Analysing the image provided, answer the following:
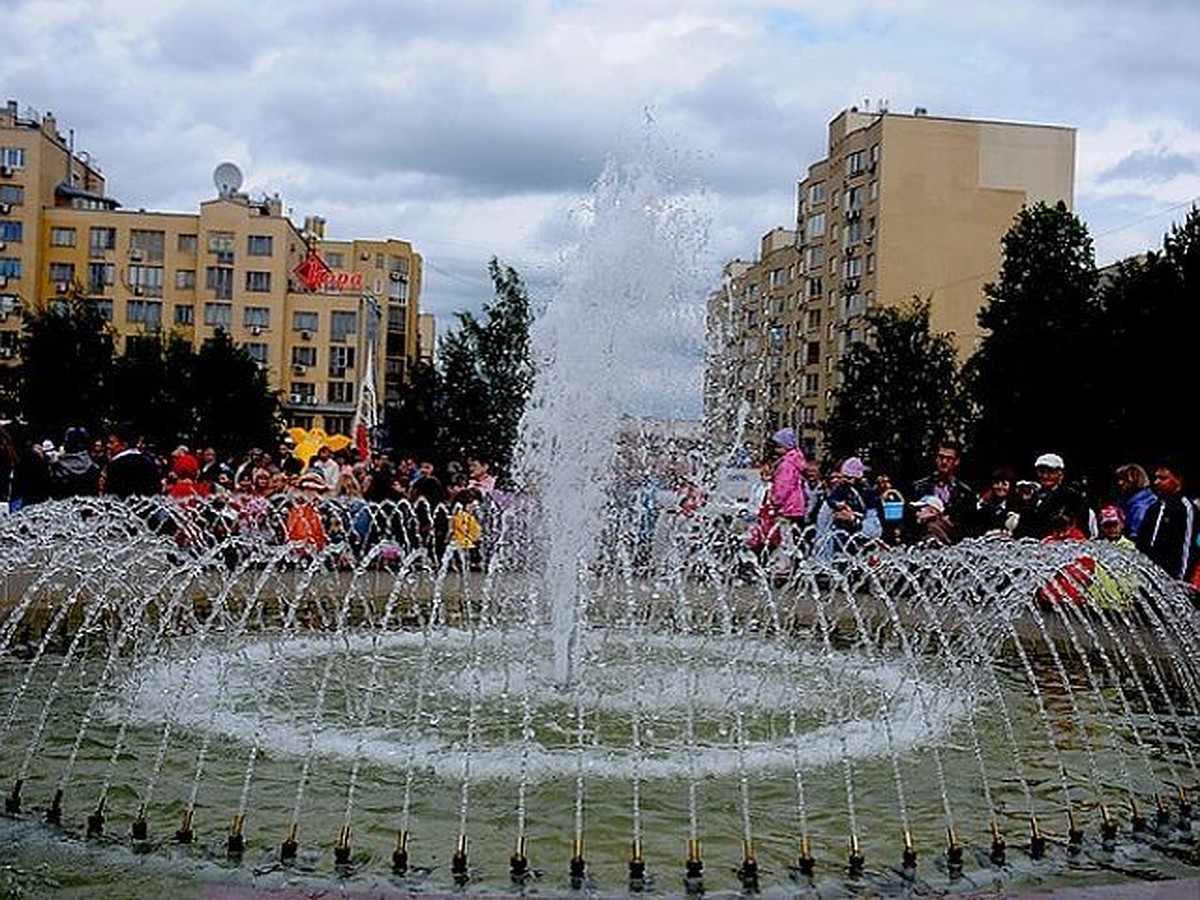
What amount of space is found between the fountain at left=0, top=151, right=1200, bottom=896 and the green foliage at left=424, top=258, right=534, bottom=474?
1996 cm

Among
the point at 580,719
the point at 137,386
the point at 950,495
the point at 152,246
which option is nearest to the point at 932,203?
the point at 137,386

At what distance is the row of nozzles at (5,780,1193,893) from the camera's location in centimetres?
536

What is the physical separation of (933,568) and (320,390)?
8891 centimetres

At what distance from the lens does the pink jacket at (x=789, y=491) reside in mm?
16125

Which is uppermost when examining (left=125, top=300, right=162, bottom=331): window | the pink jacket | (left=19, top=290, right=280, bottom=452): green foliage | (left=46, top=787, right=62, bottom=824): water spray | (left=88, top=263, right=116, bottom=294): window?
(left=88, top=263, right=116, bottom=294): window

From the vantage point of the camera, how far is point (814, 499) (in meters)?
16.3

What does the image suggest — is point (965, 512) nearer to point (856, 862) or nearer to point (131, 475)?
point (131, 475)

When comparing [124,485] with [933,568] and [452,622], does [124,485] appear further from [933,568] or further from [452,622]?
[933,568]

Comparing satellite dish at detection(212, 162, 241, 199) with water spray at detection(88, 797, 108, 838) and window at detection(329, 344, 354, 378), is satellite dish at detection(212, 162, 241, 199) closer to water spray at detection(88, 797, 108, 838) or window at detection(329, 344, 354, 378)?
window at detection(329, 344, 354, 378)

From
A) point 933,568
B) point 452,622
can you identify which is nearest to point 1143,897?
point 933,568

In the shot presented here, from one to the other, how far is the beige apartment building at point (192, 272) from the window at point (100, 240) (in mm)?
90

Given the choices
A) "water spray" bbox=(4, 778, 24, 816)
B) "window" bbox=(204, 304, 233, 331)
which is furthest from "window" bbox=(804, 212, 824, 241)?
"water spray" bbox=(4, 778, 24, 816)

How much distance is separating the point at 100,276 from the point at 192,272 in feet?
19.2

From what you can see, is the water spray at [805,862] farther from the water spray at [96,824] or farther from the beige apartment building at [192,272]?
the beige apartment building at [192,272]
